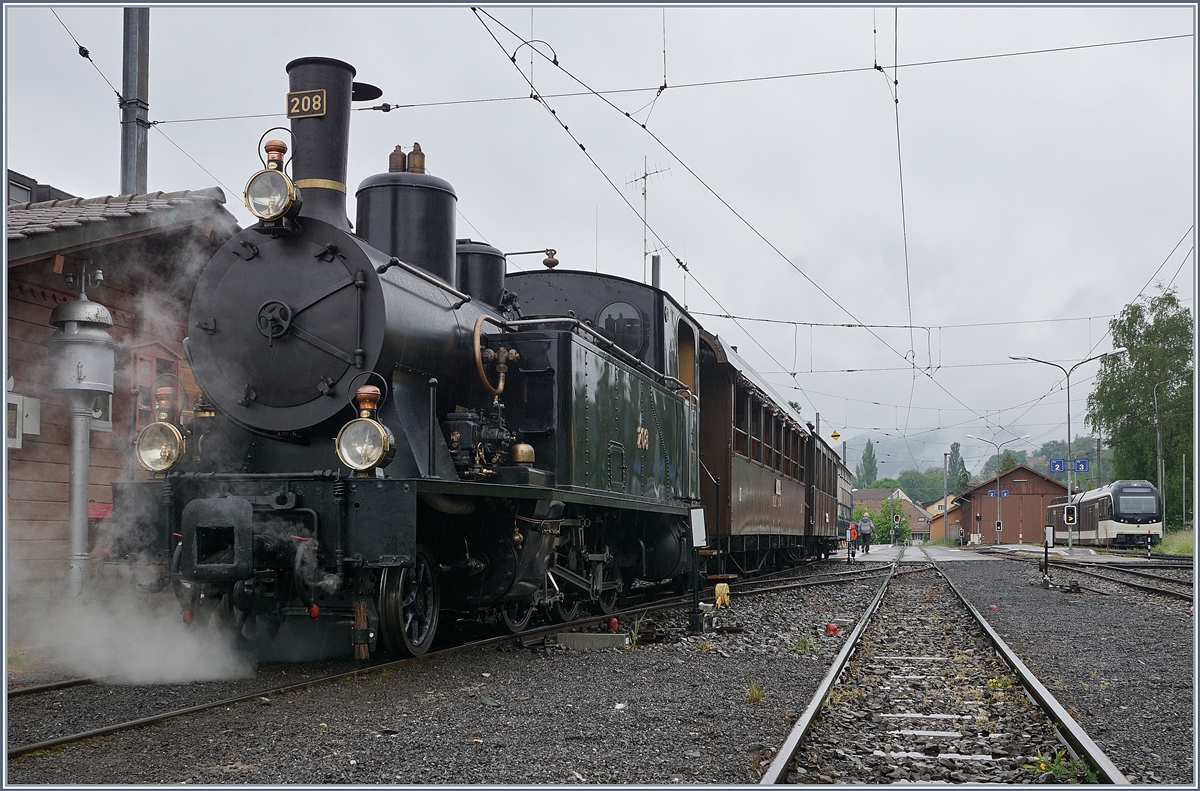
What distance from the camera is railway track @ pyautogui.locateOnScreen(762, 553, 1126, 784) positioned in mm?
4156

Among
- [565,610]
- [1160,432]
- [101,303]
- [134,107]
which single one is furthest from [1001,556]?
[101,303]

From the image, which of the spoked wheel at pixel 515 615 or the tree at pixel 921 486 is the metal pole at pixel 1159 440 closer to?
the spoked wheel at pixel 515 615

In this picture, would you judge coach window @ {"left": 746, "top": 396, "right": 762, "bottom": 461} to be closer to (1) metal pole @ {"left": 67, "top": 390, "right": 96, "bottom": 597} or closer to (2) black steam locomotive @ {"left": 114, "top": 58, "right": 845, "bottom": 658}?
(2) black steam locomotive @ {"left": 114, "top": 58, "right": 845, "bottom": 658}

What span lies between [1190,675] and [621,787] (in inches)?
204

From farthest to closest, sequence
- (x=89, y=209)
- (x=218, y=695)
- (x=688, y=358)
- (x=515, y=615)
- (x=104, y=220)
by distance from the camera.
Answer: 1. (x=688, y=358)
2. (x=89, y=209)
3. (x=104, y=220)
4. (x=515, y=615)
5. (x=218, y=695)

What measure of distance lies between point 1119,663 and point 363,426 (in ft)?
18.8

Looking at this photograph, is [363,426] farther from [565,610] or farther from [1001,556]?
[1001,556]

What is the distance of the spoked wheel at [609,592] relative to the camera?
32.3 feet

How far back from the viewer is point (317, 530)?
5.83m

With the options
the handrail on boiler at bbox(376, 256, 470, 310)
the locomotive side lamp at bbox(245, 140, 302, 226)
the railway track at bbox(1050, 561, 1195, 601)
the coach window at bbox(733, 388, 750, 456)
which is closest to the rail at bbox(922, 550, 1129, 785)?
the handrail on boiler at bbox(376, 256, 470, 310)

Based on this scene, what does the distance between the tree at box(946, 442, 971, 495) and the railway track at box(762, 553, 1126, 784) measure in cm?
10242

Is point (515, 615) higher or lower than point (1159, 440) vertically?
lower

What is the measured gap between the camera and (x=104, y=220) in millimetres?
8656

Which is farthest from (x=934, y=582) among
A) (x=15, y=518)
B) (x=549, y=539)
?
(x=15, y=518)
